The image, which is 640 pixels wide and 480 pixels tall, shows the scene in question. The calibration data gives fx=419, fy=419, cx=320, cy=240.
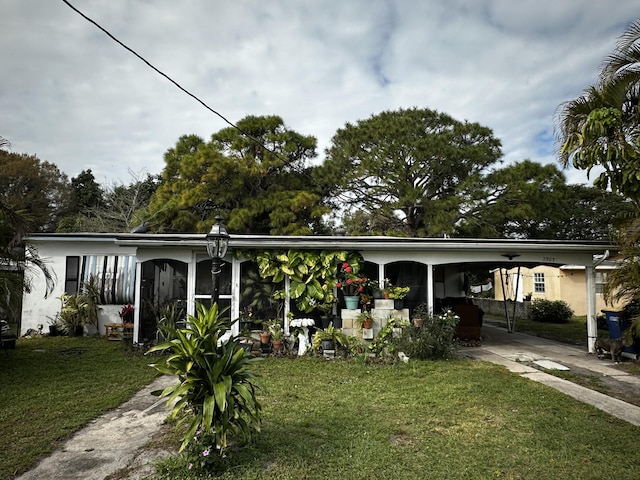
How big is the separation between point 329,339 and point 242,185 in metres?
11.7

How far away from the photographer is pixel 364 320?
321 inches

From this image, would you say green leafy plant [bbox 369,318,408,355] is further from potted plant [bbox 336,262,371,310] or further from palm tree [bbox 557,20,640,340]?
palm tree [bbox 557,20,640,340]

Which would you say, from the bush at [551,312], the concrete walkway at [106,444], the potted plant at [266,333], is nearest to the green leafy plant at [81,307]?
the potted plant at [266,333]

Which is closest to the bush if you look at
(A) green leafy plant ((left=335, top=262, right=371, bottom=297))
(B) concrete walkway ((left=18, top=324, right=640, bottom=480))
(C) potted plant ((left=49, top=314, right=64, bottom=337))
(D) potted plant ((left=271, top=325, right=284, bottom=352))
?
(B) concrete walkway ((left=18, top=324, right=640, bottom=480))

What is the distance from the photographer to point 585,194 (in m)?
22.3

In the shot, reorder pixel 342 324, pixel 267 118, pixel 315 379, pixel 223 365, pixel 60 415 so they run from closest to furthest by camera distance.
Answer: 1. pixel 223 365
2. pixel 60 415
3. pixel 315 379
4. pixel 342 324
5. pixel 267 118

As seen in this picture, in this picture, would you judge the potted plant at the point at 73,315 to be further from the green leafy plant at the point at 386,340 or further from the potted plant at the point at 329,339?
the green leafy plant at the point at 386,340

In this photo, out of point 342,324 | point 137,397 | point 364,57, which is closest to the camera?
point 137,397

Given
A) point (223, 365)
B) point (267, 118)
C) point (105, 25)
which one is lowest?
point (223, 365)

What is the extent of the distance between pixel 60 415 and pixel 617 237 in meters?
8.93

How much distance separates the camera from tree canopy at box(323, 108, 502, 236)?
16.4m

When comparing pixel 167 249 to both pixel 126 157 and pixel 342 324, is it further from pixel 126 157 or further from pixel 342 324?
pixel 126 157

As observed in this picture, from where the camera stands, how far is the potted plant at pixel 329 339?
26.5ft

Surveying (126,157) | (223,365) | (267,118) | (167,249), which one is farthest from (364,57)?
(126,157)
